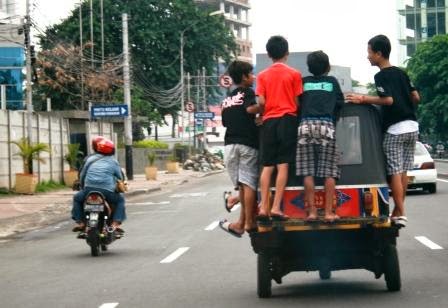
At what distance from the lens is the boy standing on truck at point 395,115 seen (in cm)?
1016

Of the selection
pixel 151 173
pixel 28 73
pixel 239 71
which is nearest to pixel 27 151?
pixel 28 73

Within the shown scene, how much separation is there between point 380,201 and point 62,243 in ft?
32.1

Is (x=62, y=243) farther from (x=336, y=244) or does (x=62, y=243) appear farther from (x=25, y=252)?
(x=336, y=244)

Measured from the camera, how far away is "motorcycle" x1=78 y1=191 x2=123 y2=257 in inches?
608

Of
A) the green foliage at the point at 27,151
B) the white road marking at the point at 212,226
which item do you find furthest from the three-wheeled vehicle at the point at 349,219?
the green foliage at the point at 27,151

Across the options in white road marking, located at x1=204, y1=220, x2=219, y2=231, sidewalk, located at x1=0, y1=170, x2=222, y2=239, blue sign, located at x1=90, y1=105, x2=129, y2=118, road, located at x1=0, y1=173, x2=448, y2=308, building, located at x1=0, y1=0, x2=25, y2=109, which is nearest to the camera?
road, located at x1=0, y1=173, x2=448, y2=308

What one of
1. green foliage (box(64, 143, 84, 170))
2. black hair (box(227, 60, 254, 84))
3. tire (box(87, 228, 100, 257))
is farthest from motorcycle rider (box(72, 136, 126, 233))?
A: green foliage (box(64, 143, 84, 170))

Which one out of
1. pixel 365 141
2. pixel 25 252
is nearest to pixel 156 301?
pixel 365 141

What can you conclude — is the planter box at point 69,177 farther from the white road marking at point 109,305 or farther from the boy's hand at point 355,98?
the boy's hand at point 355,98

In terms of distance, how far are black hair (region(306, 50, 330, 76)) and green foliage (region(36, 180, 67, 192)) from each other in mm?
29054

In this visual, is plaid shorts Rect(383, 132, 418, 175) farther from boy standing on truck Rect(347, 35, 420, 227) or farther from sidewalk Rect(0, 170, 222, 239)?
sidewalk Rect(0, 170, 222, 239)

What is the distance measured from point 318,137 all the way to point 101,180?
6.60 metres

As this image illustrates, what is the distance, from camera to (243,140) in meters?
10.3

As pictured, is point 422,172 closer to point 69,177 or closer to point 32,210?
point 32,210
